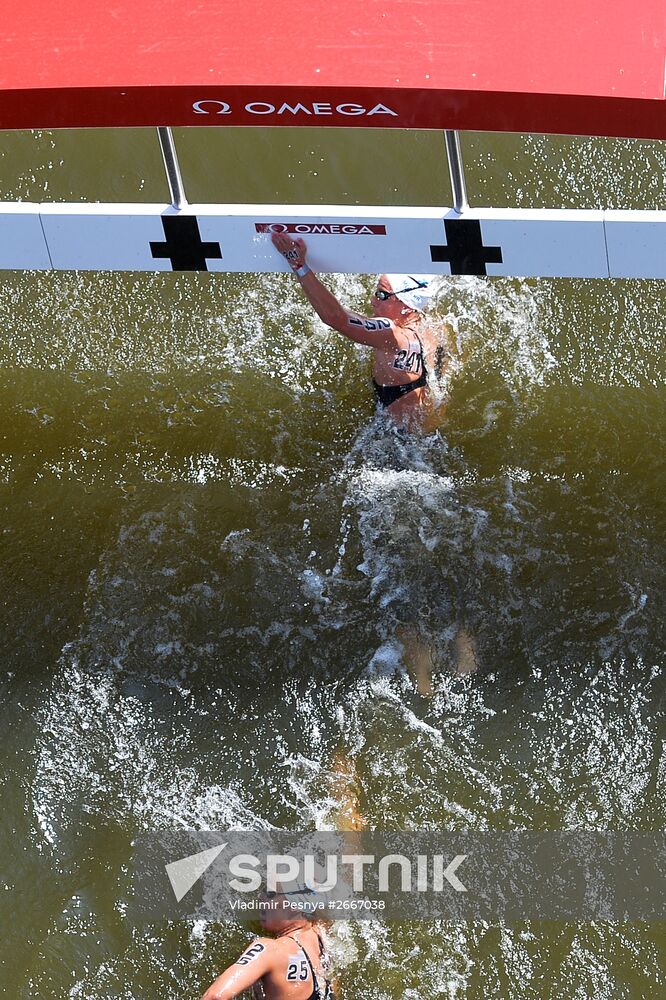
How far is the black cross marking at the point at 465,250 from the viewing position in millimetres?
4207

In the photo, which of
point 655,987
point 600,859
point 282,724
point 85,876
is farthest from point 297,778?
point 655,987

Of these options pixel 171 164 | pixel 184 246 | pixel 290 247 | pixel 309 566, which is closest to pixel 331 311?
pixel 290 247

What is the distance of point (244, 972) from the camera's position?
4.78 metres

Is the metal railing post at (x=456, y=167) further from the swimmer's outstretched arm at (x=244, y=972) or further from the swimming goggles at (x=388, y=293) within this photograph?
the swimmer's outstretched arm at (x=244, y=972)

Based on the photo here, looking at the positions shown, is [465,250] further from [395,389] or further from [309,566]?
[309,566]

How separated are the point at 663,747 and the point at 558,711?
511 mm

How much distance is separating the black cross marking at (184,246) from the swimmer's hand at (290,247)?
0.24m

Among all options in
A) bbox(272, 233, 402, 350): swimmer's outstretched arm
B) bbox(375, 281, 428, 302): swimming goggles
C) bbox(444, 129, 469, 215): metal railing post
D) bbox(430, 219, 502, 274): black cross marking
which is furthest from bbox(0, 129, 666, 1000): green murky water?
bbox(444, 129, 469, 215): metal railing post

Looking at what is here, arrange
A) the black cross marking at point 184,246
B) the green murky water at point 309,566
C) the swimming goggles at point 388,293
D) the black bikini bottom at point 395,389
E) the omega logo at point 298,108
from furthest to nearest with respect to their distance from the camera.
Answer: the black bikini bottom at point 395,389 < the swimming goggles at point 388,293 < the green murky water at point 309,566 < the black cross marking at point 184,246 < the omega logo at point 298,108

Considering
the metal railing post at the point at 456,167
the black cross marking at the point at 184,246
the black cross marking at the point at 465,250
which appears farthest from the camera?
the black cross marking at the point at 184,246

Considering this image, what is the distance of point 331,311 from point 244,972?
2.91 metres

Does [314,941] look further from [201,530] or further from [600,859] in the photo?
[201,530]

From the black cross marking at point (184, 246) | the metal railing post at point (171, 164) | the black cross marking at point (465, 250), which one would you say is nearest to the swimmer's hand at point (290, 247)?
the black cross marking at point (184, 246)

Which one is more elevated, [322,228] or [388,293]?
[322,228]
